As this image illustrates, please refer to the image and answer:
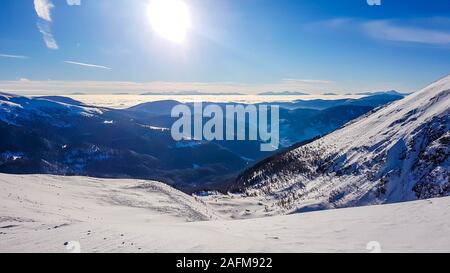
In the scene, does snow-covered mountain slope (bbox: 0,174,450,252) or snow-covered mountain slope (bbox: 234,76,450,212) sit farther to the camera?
snow-covered mountain slope (bbox: 234,76,450,212)

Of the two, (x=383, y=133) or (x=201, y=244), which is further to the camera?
(x=383, y=133)

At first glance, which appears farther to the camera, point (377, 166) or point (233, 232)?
point (377, 166)

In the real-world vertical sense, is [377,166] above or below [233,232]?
above

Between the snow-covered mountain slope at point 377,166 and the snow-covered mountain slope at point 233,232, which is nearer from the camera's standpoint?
the snow-covered mountain slope at point 233,232
